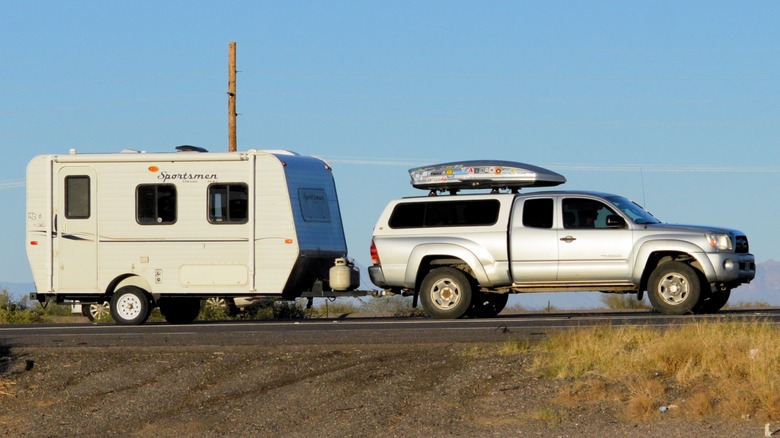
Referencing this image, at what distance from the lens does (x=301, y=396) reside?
12.2 meters

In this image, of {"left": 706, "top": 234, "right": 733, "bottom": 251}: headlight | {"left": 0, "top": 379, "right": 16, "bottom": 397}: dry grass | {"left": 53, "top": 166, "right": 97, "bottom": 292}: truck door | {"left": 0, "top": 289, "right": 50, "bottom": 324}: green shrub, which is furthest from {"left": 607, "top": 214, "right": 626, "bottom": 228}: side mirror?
{"left": 0, "top": 289, "right": 50, "bottom": 324}: green shrub

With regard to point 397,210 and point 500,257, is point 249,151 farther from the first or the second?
point 500,257

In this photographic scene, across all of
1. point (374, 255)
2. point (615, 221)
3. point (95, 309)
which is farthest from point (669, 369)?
point (95, 309)

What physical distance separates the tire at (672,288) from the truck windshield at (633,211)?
78 cm

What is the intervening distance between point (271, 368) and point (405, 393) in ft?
6.61

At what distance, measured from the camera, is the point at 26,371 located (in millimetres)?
14164

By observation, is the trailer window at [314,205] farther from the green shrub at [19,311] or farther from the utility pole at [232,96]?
the utility pole at [232,96]

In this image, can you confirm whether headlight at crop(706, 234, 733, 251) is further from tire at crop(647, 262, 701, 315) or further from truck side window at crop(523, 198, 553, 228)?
truck side window at crop(523, 198, 553, 228)

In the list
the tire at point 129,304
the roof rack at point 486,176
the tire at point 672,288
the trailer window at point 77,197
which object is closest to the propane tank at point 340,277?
the roof rack at point 486,176

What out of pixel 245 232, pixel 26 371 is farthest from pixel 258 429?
pixel 245 232

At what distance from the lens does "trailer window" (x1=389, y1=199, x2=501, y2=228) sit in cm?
1919

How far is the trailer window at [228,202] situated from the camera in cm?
2031

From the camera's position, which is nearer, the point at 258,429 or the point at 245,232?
the point at 258,429

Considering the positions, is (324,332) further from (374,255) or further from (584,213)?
(584,213)
